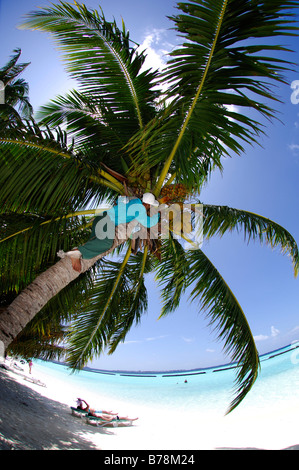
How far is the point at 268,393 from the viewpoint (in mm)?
24406

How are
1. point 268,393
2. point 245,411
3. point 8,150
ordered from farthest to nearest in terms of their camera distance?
point 268,393, point 245,411, point 8,150

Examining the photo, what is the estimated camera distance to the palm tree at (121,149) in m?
2.59

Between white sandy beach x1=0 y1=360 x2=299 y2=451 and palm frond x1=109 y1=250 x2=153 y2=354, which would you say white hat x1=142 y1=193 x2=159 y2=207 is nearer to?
palm frond x1=109 y1=250 x2=153 y2=354

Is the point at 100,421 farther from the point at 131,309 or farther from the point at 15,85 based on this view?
the point at 15,85

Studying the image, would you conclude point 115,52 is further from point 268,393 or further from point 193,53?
point 268,393

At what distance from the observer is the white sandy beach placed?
Answer: 6.80 metres

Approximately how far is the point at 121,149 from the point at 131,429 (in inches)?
564

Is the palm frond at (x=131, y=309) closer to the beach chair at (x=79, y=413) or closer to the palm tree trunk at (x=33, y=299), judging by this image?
the palm tree trunk at (x=33, y=299)

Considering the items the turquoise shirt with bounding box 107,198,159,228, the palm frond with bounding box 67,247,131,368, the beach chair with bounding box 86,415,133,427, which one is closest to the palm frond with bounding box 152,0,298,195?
the turquoise shirt with bounding box 107,198,159,228

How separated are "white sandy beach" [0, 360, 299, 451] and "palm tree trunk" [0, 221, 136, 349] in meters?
3.28

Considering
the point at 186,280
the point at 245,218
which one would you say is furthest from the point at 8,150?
the point at 245,218

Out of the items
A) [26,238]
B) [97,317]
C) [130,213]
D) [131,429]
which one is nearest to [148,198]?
[130,213]

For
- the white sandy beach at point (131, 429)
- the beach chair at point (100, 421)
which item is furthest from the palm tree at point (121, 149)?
the beach chair at point (100, 421)
